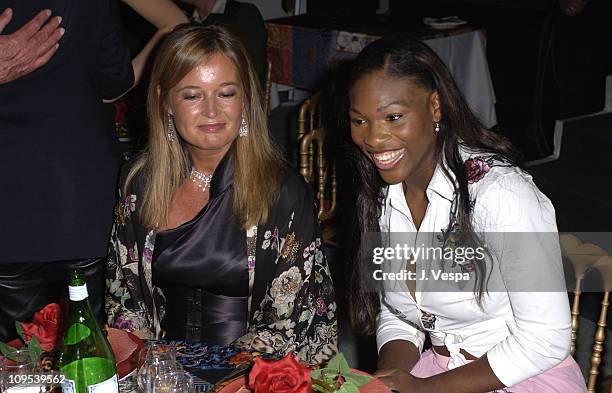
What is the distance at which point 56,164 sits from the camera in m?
2.18

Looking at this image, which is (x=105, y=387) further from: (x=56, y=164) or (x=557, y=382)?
(x=557, y=382)

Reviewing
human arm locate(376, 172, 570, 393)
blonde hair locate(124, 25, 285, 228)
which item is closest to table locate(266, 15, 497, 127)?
blonde hair locate(124, 25, 285, 228)

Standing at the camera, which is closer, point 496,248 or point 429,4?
point 496,248

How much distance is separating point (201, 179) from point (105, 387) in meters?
0.88

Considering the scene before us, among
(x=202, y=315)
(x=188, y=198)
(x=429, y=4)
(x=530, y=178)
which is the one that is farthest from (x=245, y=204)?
(x=429, y=4)

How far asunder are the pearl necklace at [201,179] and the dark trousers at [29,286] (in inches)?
15.6

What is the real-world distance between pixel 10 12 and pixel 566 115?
15.6 ft

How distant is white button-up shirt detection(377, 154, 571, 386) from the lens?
1756mm

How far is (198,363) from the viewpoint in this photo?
5.45 feet

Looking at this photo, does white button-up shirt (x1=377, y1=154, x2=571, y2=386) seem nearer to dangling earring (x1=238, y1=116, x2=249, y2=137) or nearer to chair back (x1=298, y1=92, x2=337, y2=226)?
dangling earring (x1=238, y1=116, x2=249, y2=137)

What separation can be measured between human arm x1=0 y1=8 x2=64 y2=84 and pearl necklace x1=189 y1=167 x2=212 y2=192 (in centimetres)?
50

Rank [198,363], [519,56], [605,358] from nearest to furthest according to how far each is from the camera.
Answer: [198,363]
[605,358]
[519,56]

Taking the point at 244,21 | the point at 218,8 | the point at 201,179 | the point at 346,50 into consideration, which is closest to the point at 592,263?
the point at 201,179

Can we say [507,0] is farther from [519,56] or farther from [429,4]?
[429,4]
